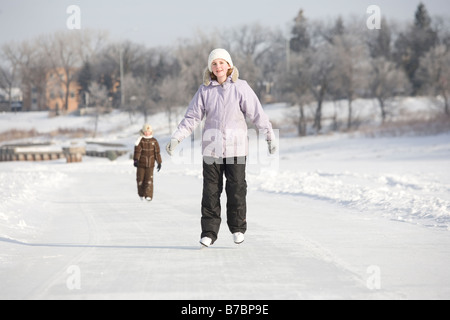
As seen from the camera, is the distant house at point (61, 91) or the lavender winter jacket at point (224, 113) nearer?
the lavender winter jacket at point (224, 113)

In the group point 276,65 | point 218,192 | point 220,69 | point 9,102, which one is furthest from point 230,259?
point 9,102

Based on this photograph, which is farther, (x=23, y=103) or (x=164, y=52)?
(x=23, y=103)

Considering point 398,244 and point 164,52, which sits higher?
point 164,52

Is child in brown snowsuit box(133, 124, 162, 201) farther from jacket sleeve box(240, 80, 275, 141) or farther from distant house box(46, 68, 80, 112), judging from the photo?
distant house box(46, 68, 80, 112)

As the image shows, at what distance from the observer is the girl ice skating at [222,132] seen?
18.1 feet

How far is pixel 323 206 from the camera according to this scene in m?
9.23

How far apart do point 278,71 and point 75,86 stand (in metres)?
43.4

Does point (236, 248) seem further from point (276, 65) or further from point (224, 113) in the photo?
point (276, 65)

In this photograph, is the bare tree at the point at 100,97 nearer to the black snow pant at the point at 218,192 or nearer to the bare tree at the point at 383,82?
the bare tree at the point at 383,82

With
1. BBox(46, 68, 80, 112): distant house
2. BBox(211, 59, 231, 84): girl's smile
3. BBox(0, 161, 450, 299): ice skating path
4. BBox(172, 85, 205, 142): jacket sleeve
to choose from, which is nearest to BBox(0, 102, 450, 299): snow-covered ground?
BBox(0, 161, 450, 299): ice skating path

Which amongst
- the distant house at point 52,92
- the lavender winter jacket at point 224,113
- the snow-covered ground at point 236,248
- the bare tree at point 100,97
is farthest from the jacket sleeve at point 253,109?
the distant house at point 52,92

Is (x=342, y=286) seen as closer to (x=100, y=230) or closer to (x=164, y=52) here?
(x=100, y=230)
